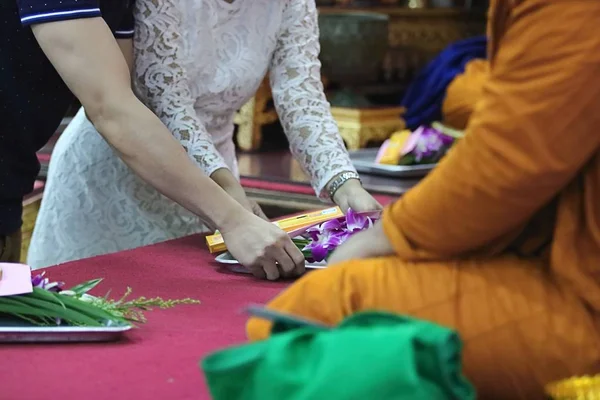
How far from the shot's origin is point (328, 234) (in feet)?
4.81

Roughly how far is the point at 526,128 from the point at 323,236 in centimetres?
70

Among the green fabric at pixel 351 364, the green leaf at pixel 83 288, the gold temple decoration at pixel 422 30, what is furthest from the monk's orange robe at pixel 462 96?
the green fabric at pixel 351 364

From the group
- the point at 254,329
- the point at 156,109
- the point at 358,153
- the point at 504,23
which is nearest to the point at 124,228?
the point at 156,109

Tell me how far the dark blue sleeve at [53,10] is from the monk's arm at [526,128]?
2.14 feet

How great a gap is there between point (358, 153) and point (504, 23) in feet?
7.30

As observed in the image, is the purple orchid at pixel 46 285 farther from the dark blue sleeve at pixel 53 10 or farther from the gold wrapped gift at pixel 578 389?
the gold wrapped gift at pixel 578 389

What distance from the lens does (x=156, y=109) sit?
61.0 inches

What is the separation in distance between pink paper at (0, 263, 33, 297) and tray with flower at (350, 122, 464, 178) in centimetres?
169

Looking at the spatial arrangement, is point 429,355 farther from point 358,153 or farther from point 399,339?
point 358,153

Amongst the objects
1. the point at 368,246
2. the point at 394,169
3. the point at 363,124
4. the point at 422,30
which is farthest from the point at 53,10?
the point at 422,30

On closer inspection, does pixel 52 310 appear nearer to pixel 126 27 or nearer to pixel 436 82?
pixel 126 27

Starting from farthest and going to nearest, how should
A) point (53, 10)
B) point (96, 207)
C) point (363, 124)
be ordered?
point (363, 124)
point (96, 207)
point (53, 10)

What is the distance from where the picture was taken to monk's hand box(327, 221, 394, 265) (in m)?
0.90

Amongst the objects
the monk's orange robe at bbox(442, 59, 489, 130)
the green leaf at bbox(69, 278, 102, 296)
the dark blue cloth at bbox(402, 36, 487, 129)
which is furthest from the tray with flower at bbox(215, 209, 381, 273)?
the dark blue cloth at bbox(402, 36, 487, 129)
